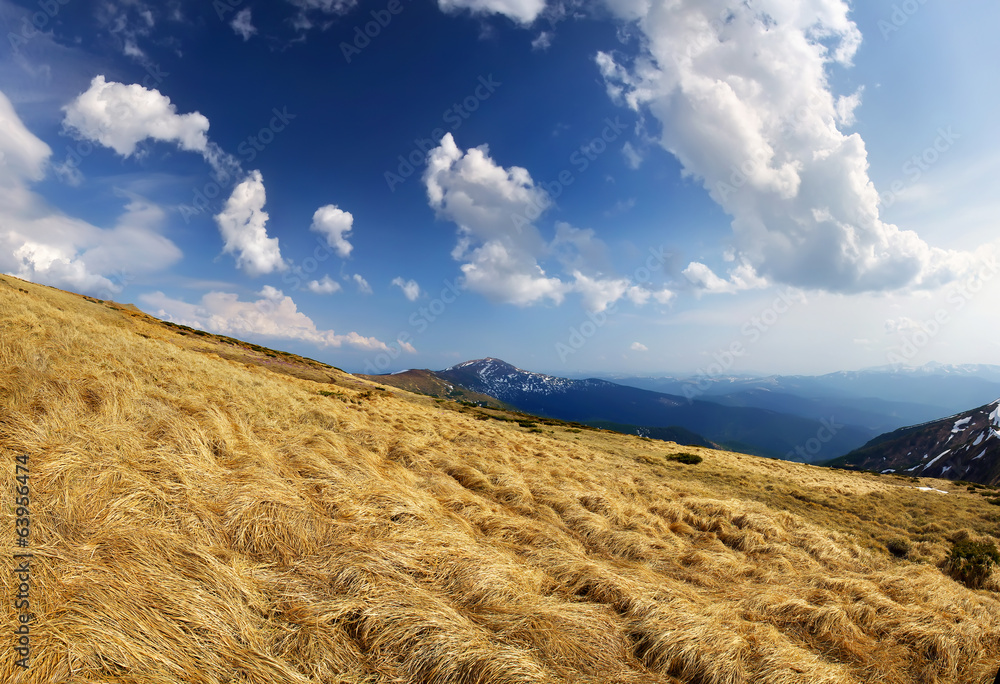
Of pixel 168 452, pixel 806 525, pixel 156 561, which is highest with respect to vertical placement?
pixel 168 452

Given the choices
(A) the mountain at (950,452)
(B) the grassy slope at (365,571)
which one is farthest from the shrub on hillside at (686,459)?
(A) the mountain at (950,452)

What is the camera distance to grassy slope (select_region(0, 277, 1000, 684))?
399 cm

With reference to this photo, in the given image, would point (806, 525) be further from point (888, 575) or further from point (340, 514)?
point (340, 514)

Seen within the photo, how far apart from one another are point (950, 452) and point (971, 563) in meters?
135

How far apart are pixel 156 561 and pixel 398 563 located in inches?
118

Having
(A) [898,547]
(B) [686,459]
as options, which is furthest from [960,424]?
(A) [898,547]

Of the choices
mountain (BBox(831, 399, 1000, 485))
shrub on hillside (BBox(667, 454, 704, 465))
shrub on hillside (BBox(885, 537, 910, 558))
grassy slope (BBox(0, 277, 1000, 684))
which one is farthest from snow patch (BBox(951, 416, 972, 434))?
grassy slope (BBox(0, 277, 1000, 684))

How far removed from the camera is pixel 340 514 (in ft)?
22.7

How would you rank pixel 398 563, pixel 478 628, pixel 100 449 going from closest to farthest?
pixel 478 628 < pixel 398 563 < pixel 100 449

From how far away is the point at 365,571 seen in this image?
531 centimetres

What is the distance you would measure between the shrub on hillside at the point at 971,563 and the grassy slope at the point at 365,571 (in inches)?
16.9

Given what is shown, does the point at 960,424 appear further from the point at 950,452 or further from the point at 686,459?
the point at 686,459

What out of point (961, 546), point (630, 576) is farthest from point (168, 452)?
point (961, 546)

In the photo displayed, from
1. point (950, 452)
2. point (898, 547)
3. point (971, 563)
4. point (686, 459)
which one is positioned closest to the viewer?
point (971, 563)
